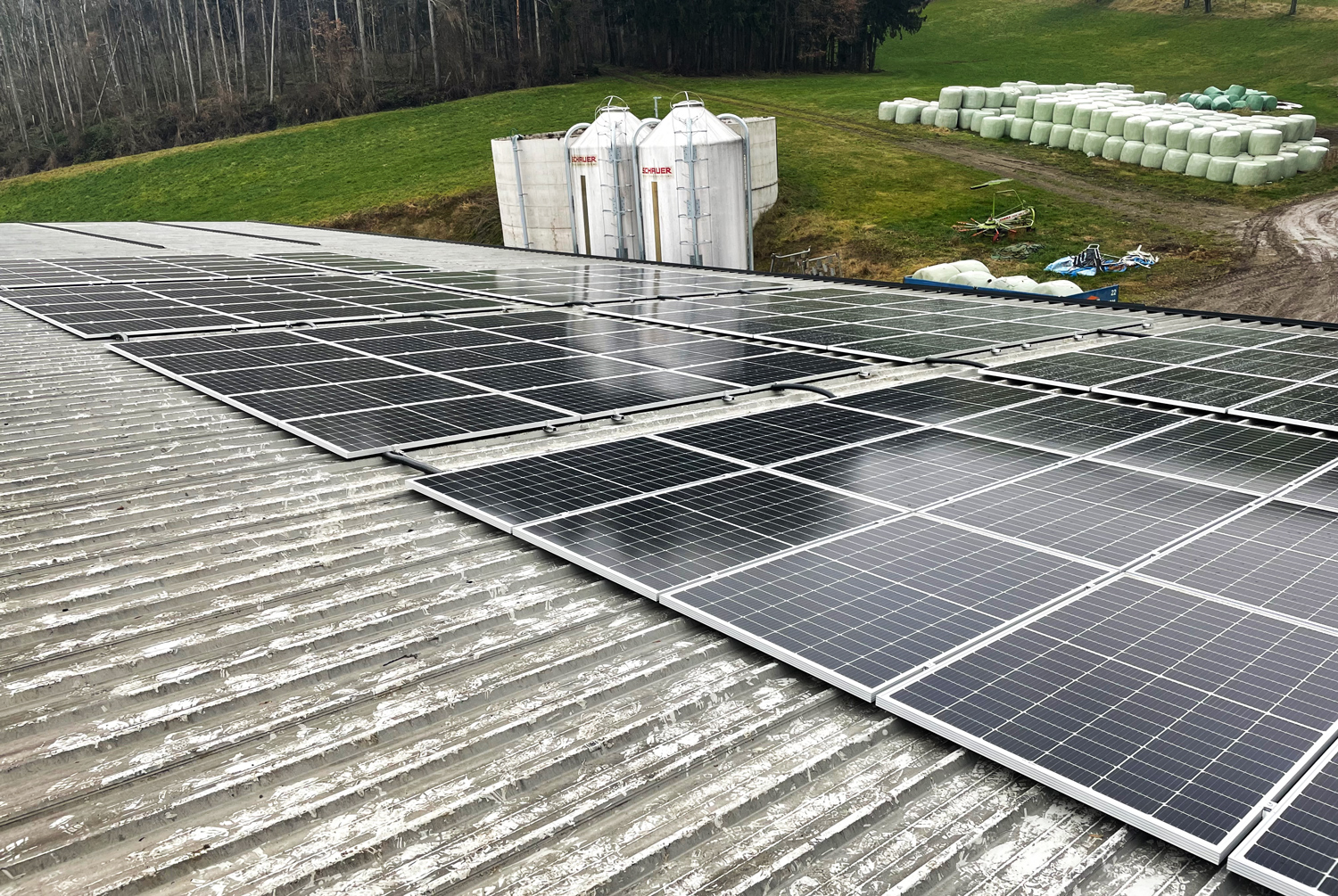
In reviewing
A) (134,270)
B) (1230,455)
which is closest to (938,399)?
(1230,455)

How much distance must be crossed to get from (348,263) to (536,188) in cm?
2636

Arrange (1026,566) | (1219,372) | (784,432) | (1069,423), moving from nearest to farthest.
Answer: (1026,566), (784,432), (1069,423), (1219,372)

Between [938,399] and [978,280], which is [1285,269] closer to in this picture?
[978,280]

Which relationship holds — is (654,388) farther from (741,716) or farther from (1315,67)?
(1315,67)

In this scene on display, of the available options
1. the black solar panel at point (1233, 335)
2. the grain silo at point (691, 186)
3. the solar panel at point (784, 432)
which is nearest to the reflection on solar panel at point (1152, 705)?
the solar panel at point (784, 432)

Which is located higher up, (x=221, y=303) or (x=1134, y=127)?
(x=1134, y=127)

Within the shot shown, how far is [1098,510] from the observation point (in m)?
9.75

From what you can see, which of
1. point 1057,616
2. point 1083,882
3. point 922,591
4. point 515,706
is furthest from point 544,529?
point 1083,882

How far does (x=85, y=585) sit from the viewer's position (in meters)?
8.41

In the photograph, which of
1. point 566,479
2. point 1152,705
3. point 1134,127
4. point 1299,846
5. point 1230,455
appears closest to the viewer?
point 1299,846

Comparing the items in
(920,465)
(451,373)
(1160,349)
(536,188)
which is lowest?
(1160,349)

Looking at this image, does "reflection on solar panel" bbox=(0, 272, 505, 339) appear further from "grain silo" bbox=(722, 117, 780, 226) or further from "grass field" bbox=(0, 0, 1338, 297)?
"grass field" bbox=(0, 0, 1338, 297)

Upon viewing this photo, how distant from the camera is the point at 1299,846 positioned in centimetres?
495

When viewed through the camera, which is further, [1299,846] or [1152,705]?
[1152,705]
